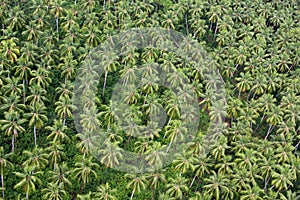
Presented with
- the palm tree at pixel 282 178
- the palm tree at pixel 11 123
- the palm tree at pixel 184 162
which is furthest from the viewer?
the palm tree at pixel 184 162

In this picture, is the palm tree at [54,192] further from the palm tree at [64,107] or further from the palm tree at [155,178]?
the palm tree at [64,107]

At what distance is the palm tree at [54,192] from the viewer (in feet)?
137

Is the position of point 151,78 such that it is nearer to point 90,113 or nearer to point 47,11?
point 90,113

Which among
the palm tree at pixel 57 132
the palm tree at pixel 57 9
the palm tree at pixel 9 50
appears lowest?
the palm tree at pixel 57 132

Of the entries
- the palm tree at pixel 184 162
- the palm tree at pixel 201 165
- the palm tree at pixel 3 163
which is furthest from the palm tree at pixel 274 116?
the palm tree at pixel 3 163

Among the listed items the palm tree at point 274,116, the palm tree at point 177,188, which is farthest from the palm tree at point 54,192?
the palm tree at point 274,116

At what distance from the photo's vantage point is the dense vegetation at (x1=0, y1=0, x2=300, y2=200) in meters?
46.1

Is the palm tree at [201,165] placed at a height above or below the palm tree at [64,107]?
below

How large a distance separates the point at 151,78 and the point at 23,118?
17.6 m

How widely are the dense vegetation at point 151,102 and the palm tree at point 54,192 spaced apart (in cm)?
13

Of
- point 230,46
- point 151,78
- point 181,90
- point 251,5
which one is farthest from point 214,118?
point 251,5

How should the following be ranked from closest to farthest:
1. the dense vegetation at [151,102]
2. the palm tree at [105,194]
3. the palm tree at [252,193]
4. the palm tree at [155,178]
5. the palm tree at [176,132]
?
the palm tree at [105,194] → the palm tree at [252,193] → the palm tree at [155,178] → the dense vegetation at [151,102] → the palm tree at [176,132]

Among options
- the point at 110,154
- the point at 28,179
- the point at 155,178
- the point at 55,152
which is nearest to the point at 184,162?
the point at 155,178

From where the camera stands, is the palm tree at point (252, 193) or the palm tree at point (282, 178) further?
the palm tree at point (282, 178)
